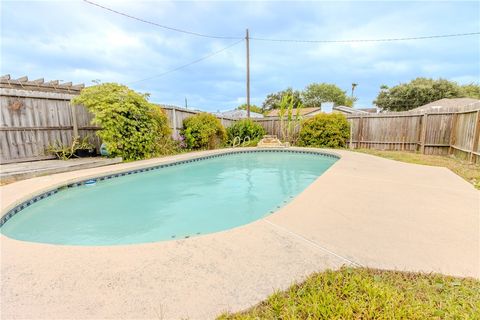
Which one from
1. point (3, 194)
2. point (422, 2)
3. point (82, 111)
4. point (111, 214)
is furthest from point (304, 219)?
point (422, 2)

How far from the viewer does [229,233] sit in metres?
2.35

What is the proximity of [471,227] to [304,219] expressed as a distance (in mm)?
1788

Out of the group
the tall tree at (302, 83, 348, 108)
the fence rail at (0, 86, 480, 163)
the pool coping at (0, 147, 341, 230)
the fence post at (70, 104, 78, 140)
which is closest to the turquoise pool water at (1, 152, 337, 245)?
the pool coping at (0, 147, 341, 230)

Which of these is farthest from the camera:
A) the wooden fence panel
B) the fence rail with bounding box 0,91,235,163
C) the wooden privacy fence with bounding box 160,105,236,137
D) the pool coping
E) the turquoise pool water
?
the wooden fence panel

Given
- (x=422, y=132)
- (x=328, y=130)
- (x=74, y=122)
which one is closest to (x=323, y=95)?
(x=328, y=130)

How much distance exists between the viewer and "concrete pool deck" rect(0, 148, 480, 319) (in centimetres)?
142

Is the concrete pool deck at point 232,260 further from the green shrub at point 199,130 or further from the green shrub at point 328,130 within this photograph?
the green shrub at point 328,130

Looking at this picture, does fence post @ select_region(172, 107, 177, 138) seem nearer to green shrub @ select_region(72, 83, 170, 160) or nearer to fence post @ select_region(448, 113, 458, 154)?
green shrub @ select_region(72, 83, 170, 160)

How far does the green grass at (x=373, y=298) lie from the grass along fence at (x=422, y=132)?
22.6 ft

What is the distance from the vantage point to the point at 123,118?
6.93m

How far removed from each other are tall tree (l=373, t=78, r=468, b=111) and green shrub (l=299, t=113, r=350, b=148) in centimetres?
1784

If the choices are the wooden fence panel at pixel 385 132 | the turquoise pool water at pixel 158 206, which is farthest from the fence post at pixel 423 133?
the turquoise pool water at pixel 158 206

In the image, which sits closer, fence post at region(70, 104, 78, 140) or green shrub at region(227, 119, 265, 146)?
fence post at region(70, 104, 78, 140)

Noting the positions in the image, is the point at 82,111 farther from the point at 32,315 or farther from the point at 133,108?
the point at 32,315
